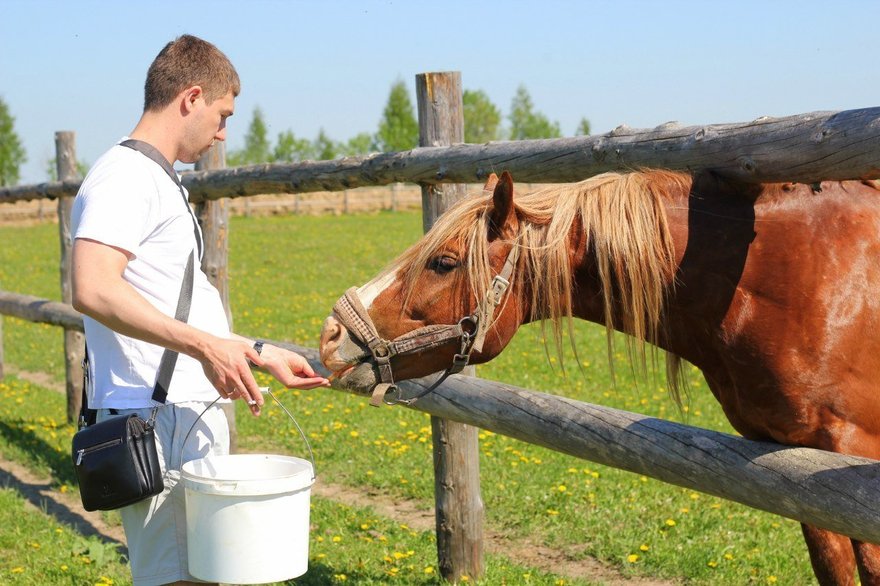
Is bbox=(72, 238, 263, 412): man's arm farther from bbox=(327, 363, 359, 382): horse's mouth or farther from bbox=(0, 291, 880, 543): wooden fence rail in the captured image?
bbox=(0, 291, 880, 543): wooden fence rail

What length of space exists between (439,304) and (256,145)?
8002 centimetres

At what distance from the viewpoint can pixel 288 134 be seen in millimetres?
75062

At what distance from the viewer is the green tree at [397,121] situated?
68.6 meters

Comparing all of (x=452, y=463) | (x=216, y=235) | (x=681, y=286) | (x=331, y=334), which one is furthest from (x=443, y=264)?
(x=216, y=235)

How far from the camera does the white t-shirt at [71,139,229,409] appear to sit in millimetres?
2400

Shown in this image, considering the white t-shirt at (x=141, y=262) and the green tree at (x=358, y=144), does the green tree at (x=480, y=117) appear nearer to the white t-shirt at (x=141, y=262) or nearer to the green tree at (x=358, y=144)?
the green tree at (x=358, y=144)

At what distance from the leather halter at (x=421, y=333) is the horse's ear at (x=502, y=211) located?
61mm

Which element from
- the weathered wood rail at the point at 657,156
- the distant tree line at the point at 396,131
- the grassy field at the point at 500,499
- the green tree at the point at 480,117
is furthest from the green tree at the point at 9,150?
the weathered wood rail at the point at 657,156

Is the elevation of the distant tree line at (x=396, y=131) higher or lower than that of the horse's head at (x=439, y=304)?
higher

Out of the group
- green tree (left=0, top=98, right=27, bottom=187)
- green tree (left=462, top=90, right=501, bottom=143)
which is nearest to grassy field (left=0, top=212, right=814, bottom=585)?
green tree (left=0, top=98, right=27, bottom=187)

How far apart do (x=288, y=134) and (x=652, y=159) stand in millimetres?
74561

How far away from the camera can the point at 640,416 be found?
116 inches

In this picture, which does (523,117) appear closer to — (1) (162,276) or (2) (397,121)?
(2) (397,121)

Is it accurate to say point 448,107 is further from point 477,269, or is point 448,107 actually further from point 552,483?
point 552,483
